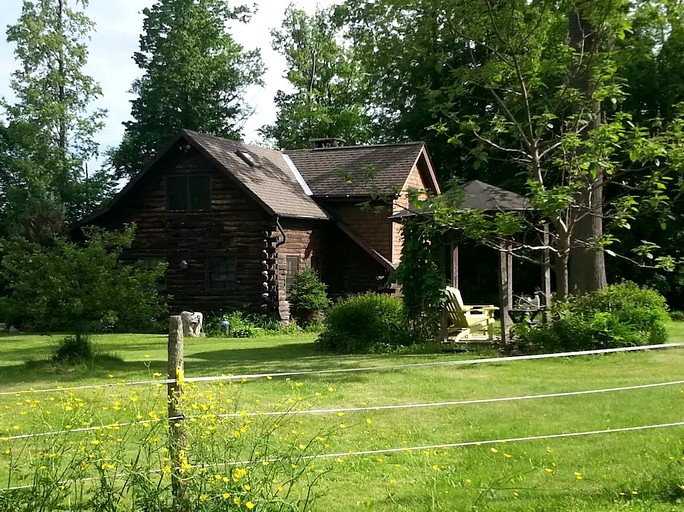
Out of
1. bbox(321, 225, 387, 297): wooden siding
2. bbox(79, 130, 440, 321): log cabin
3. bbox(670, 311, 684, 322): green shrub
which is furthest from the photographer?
bbox(321, 225, 387, 297): wooden siding

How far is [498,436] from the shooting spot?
7863 mm

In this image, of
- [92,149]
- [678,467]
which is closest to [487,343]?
[678,467]

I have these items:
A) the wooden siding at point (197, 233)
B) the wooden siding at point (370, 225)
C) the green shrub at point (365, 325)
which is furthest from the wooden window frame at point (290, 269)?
the green shrub at point (365, 325)

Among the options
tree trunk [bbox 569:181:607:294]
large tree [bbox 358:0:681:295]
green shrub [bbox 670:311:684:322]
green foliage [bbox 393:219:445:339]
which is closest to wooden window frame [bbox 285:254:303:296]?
green foliage [bbox 393:219:445:339]

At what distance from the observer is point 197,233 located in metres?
25.1

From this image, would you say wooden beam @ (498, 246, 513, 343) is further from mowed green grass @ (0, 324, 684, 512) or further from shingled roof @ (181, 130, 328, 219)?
shingled roof @ (181, 130, 328, 219)

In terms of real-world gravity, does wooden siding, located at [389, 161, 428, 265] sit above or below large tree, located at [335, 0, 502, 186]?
below

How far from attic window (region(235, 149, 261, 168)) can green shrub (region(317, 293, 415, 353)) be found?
10468mm

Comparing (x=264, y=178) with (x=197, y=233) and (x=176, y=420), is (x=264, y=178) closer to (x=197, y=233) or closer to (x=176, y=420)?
(x=197, y=233)

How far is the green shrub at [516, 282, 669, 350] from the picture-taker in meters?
14.1

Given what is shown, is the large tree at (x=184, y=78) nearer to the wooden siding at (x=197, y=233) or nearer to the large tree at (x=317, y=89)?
the large tree at (x=317, y=89)

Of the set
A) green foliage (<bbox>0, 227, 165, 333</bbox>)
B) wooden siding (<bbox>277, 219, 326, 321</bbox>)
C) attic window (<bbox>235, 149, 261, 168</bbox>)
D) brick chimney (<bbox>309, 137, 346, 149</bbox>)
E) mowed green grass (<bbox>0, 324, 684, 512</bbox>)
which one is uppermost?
brick chimney (<bbox>309, 137, 346, 149</bbox>)

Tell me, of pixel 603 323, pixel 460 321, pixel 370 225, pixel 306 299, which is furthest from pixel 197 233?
pixel 603 323

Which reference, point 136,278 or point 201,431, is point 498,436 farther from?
point 136,278
